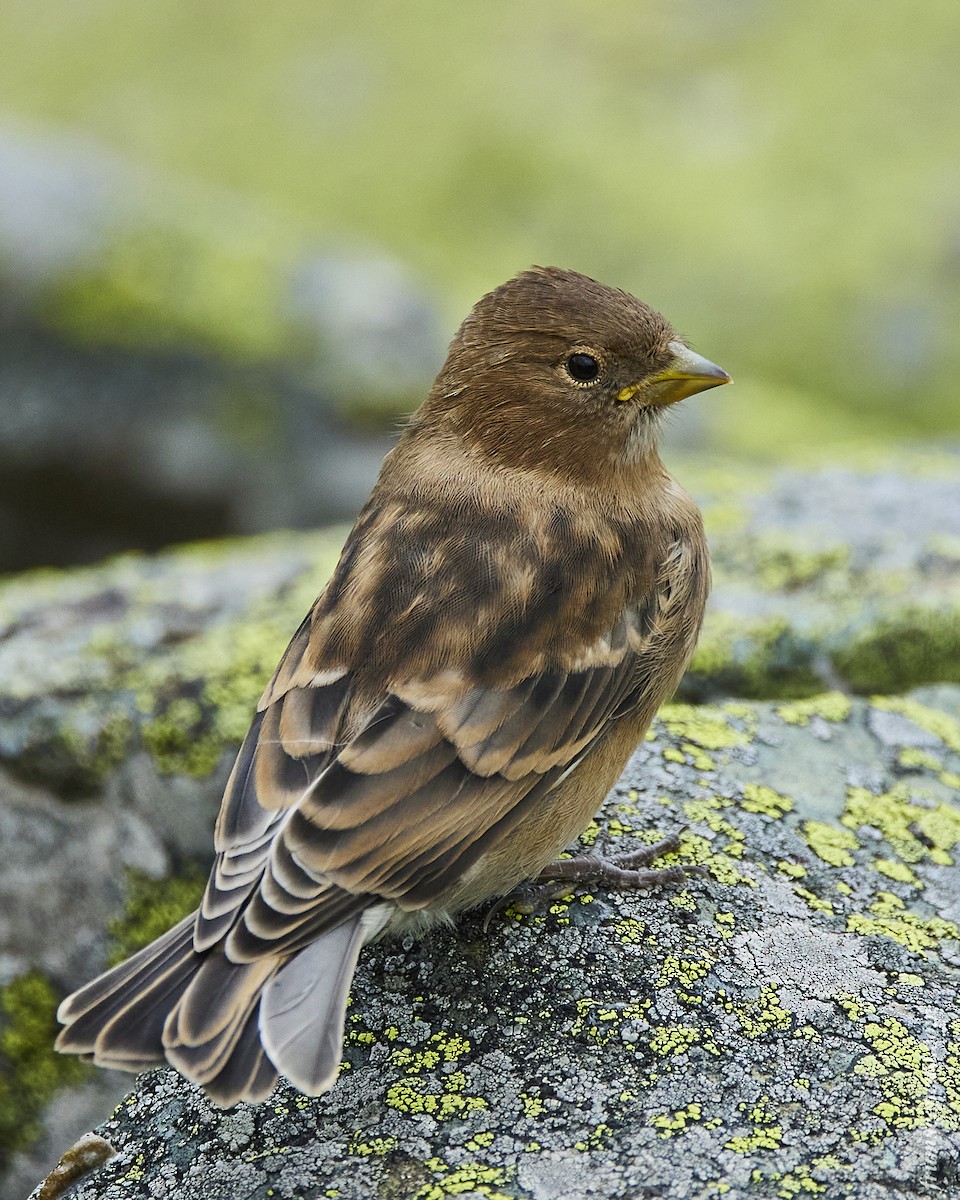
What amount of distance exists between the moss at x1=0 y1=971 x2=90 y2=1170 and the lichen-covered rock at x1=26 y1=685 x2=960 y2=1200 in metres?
1.27

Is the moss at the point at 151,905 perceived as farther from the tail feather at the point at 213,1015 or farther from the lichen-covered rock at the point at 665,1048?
the tail feather at the point at 213,1015

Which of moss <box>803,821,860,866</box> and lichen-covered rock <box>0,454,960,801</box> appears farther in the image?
lichen-covered rock <box>0,454,960,801</box>

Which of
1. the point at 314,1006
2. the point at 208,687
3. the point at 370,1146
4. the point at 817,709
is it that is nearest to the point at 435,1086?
the point at 370,1146

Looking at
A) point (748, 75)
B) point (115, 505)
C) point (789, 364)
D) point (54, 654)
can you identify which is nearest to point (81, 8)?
point (748, 75)

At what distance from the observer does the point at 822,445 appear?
360 inches

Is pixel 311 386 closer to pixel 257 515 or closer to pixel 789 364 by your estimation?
pixel 257 515

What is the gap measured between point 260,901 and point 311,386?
199 inches

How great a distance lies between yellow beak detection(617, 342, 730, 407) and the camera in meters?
4.42

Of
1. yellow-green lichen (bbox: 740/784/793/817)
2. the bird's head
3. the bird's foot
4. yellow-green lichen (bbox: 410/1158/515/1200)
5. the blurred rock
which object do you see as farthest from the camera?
the blurred rock

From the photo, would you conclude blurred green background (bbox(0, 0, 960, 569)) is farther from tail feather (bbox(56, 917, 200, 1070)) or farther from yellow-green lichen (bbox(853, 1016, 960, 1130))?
tail feather (bbox(56, 917, 200, 1070))

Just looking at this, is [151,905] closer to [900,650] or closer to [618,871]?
[618,871]

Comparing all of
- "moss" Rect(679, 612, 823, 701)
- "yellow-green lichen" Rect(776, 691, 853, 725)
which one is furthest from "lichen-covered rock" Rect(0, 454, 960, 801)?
"yellow-green lichen" Rect(776, 691, 853, 725)

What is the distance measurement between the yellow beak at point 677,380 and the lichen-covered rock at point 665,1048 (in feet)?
4.33

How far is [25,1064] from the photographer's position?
4.62 metres
